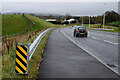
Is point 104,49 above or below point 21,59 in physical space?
below

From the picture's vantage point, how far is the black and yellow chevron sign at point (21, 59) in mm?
5918

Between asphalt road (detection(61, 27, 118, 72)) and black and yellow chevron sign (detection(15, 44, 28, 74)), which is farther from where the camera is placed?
asphalt road (detection(61, 27, 118, 72))

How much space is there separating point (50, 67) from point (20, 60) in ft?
6.57

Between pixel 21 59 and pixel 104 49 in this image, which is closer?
pixel 21 59

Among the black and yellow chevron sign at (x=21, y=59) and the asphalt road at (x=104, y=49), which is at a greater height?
the black and yellow chevron sign at (x=21, y=59)

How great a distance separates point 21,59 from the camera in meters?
5.95

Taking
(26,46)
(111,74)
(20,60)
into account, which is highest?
(26,46)

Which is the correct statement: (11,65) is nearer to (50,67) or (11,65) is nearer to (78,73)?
(50,67)

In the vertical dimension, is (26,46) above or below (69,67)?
above

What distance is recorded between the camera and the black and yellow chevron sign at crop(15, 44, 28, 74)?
5.92 metres

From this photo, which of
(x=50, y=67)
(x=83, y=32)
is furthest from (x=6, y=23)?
(x=50, y=67)

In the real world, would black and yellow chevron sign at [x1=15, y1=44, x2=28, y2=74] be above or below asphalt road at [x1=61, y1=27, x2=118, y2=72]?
above

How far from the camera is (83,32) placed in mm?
26094

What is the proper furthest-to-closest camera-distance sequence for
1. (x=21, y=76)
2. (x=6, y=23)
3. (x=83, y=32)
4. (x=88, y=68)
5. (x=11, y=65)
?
1. (x=6, y=23)
2. (x=83, y=32)
3. (x=88, y=68)
4. (x=11, y=65)
5. (x=21, y=76)
